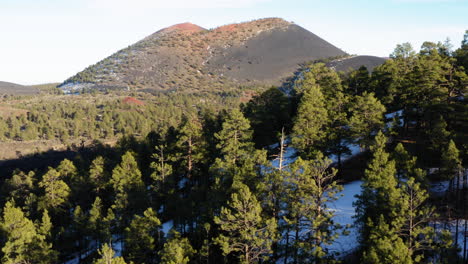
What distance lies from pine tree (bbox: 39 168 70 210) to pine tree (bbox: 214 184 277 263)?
99.2ft

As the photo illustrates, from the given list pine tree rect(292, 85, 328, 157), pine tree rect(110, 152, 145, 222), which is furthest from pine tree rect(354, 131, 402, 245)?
pine tree rect(110, 152, 145, 222)

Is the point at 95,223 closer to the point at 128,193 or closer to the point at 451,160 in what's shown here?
the point at 128,193

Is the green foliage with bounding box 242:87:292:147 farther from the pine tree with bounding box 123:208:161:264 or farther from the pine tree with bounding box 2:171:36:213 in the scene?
the pine tree with bounding box 2:171:36:213

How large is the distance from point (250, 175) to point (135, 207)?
1710cm

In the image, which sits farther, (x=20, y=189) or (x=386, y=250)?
(x=20, y=189)

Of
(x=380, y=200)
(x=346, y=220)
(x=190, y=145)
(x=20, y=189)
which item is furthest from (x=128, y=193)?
(x=380, y=200)

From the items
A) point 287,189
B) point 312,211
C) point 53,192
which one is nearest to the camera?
point 312,211

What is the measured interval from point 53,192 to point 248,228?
107ft

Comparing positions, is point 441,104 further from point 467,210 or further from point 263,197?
point 263,197

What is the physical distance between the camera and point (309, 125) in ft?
127

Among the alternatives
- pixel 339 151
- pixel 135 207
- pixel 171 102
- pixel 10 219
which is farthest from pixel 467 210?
pixel 171 102

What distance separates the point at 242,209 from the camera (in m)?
23.9

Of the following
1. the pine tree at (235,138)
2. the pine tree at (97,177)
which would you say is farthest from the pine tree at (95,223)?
the pine tree at (235,138)

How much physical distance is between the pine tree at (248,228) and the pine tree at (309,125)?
504 inches
